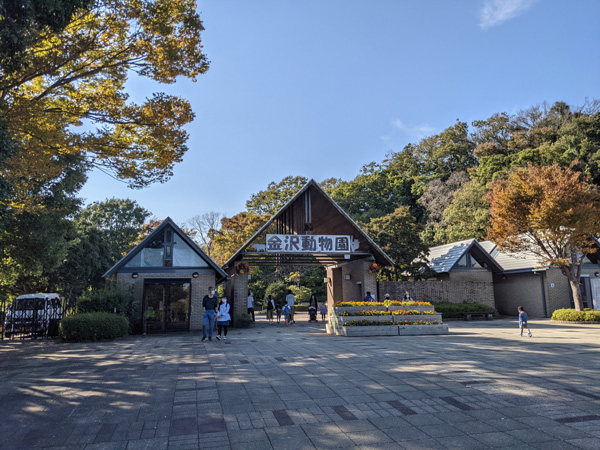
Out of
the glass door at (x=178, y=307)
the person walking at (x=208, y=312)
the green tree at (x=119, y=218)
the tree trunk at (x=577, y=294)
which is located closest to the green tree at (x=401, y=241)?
the tree trunk at (x=577, y=294)

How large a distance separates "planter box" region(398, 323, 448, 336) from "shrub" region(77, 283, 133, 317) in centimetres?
1141

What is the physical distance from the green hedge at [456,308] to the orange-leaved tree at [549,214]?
3854mm

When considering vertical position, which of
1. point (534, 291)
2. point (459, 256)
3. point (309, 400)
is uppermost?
point (459, 256)

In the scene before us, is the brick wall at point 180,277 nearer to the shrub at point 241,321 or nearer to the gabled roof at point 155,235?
the gabled roof at point 155,235

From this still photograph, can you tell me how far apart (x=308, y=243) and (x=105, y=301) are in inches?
366

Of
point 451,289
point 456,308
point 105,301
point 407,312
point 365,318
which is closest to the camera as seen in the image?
point 365,318

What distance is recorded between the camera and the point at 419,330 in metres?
15.0

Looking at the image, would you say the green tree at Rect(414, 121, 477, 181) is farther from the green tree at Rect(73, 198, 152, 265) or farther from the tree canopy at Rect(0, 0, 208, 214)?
the tree canopy at Rect(0, 0, 208, 214)

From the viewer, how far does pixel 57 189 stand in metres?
14.5

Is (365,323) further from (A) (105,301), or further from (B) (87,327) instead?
(A) (105,301)

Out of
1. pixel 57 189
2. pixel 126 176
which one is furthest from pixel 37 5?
pixel 57 189

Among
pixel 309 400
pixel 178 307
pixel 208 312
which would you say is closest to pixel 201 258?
pixel 178 307

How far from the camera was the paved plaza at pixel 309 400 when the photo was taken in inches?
174

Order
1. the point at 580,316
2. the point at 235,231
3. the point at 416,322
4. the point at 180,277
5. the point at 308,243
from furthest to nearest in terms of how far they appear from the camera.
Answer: the point at 235,231, the point at 580,316, the point at 308,243, the point at 180,277, the point at 416,322
